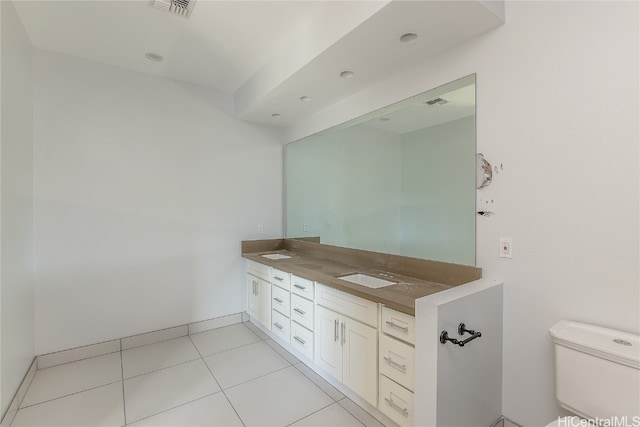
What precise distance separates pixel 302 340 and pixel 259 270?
98cm

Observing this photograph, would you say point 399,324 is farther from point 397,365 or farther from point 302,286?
point 302,286

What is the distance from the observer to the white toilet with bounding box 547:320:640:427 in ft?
3.79

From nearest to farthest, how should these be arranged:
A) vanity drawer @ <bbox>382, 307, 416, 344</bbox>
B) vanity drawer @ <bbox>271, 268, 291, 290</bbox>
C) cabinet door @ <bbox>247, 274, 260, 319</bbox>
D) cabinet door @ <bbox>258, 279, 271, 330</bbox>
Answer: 1. vanity drawer @ <bbox>382, 307, 416, 344</bbox>
2. vanity drawer @ <bbox>271, 268, 291, 290</bbox>
3. cabinet door @ <bbox>258, 279, 271, 330</bbox>
4. cabinet door @ <bbox>247, 274, 260, 319</bbox>

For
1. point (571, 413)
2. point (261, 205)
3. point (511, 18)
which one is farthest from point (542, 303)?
point (261, 205)

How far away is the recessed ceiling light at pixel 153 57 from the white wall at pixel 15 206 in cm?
80

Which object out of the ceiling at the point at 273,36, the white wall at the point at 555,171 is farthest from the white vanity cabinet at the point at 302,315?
the ceiling at the point at 273,36

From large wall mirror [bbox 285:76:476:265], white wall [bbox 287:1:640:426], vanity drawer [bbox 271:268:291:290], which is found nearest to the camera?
white wall [bbox 287:1:640:426]

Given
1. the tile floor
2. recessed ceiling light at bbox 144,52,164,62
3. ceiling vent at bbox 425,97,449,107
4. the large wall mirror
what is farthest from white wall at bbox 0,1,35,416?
ceiling vent at bbox 425,97,449,107

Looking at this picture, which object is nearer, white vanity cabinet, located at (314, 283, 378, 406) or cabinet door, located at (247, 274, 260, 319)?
white vanity cabinet, located at (314, 283, 378, 406)

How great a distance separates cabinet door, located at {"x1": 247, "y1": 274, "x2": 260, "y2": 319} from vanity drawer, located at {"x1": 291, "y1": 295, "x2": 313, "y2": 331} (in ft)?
→ 2.53

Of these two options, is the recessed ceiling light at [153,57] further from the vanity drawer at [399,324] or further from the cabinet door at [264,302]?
the vanity drawer at [399,324]

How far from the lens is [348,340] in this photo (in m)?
1.99

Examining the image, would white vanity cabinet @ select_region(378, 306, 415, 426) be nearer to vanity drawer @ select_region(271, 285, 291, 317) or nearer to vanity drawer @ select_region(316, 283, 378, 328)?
vanity drawer @ select_region(316, 283, 378, 328)

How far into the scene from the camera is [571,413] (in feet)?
4.78
